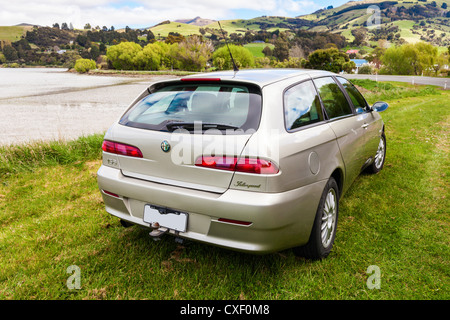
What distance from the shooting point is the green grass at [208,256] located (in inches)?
92.6

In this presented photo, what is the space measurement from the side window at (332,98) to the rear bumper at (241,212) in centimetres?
102

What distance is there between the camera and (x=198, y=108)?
8.08 feet

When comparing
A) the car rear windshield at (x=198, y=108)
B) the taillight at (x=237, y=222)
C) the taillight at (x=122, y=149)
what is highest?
the car rear windshield at (x=198, y=108)

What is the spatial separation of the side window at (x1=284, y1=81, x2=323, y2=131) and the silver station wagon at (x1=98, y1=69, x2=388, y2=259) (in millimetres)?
12

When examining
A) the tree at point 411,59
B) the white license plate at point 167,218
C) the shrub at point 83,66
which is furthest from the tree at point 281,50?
the white license plate at point 167,218

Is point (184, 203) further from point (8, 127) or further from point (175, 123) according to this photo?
point (8, 127)

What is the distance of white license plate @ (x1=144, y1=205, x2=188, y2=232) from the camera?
7.26ft

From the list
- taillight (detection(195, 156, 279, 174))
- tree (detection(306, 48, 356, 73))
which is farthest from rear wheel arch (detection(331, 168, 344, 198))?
tree (detection(306, 48, 356, 73))

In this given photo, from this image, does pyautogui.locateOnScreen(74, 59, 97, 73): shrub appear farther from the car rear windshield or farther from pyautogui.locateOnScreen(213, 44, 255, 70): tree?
the car rear windshield

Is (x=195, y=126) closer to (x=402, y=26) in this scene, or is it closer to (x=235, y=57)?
(x=235, y=57)

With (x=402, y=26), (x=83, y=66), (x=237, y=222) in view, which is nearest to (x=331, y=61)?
(x=83, y=66)

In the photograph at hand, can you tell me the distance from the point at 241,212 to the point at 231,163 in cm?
33

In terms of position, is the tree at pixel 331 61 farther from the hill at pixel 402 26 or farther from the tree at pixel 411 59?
the hill at pixel 402 26
